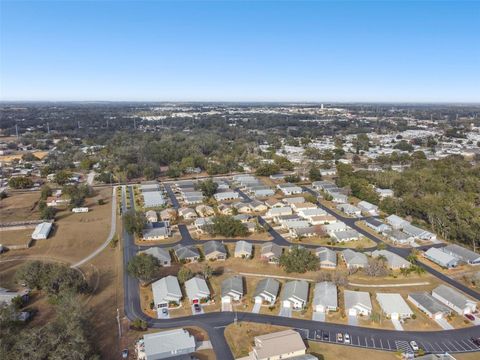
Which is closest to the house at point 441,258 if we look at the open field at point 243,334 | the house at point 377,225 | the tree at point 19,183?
the house at point 377,225

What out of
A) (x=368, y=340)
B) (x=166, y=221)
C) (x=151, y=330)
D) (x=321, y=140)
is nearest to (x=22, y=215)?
(x=166, y=221)

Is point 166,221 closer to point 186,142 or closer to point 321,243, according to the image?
point 321,243

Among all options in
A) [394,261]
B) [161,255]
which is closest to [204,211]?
[161,255]

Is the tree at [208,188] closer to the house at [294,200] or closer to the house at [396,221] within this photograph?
the house at [294,200]

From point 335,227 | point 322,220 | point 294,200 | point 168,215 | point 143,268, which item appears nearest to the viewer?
point 143,268

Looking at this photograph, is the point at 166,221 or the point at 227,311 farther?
the point at 166,221

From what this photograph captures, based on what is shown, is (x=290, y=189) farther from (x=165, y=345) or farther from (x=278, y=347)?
(x=165, y=345)
